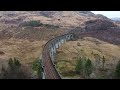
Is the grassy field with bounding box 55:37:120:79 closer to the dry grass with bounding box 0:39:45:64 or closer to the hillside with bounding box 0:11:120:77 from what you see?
the hillside with bounding box 0:11:120:77

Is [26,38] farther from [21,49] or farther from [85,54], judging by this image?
[85,54]

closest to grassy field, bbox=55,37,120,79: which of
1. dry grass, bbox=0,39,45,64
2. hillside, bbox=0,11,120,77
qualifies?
hillside, bbox=0,11,120,77

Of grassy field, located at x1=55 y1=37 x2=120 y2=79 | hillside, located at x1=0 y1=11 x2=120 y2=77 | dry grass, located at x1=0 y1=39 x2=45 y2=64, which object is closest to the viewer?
→ grassy field, located at x1=55 y1=37 x2=120 y2=79

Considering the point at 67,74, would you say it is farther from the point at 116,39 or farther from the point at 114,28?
the point at 114,28

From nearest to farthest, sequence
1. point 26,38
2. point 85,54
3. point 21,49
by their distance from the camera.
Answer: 1. point 85,54
2. point 21,49
3. point 26,38

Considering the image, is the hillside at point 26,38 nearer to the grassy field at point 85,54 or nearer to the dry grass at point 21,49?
the dry grass at point 21,49

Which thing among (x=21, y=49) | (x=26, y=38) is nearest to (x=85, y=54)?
(x=21, y=49)

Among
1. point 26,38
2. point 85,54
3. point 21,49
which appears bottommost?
point 26,38

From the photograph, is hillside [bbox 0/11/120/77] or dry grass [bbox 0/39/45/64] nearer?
dry grass [bbox 0/39/45/64]

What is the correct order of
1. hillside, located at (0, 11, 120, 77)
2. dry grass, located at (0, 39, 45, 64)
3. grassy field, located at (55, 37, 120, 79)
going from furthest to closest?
hillside, located at (0, 11, 120, 77) < dry grass, located at (0, 39, 45, 64) < grassy field, located at (55, 37, 120, 79)

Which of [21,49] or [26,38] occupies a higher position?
[21,49]

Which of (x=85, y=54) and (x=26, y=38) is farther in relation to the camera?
(x=26, y=38)
